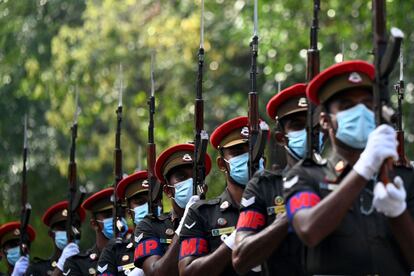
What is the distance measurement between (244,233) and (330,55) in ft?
43.1

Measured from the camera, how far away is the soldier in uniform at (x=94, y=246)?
12.5 m

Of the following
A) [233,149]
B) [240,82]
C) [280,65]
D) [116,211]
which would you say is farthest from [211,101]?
[233,149]

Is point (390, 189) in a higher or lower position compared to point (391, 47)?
lower

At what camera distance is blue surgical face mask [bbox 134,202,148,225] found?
11633 millimetres

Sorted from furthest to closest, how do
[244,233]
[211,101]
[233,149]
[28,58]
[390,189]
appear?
[211,101] → [28,58] → [233,149] → [244,233] → [390,189]

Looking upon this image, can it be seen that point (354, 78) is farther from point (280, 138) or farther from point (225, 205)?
point (225, 205)

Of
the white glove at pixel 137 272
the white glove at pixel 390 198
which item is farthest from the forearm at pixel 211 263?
the white glove at pixel 137 272

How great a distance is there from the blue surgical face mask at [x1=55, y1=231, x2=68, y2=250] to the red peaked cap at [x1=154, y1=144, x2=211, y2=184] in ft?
12.5

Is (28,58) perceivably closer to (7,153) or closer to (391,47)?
(7,153)

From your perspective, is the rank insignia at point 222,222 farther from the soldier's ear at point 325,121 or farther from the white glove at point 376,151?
the white glove at point 376,151

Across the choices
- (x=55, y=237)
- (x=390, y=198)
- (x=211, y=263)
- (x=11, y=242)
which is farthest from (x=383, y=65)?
→ (x=11, y=242)

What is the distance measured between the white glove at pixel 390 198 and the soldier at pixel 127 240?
472cm

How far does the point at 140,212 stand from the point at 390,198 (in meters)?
5.62

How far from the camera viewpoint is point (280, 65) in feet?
66.9
